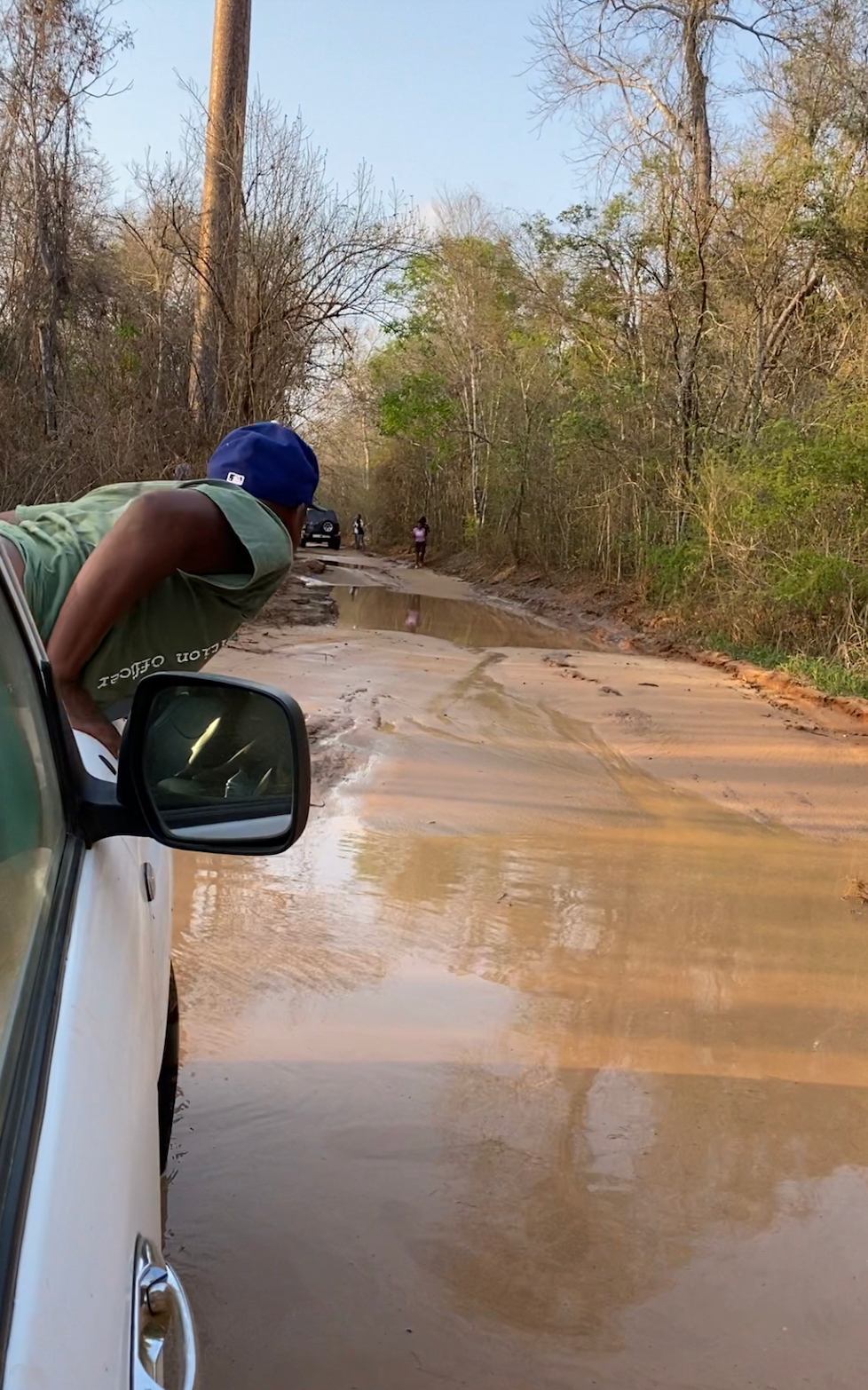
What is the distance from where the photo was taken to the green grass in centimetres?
999

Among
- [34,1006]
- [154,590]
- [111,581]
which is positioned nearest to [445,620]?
[154,590]

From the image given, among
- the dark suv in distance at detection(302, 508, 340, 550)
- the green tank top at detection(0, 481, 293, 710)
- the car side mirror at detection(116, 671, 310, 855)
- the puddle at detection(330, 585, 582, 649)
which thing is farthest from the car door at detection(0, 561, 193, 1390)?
the dark suv in distance at detection(302, 508, 340, 550)

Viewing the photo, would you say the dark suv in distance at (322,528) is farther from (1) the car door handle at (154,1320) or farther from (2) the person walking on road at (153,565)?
(1) the car door handle at (154,1320)

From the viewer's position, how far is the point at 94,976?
4.15 ft

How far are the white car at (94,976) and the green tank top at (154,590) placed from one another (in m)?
0.26

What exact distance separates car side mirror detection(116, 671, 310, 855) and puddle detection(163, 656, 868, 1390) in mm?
1397

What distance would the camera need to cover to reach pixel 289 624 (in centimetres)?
1398

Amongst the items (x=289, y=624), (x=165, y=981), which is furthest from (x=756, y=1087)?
(x=289, y=624)

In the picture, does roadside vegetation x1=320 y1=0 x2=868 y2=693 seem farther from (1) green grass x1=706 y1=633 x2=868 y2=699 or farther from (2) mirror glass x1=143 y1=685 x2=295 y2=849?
(2) mirror glass x1=143 y1=685 x2=295 y2=849

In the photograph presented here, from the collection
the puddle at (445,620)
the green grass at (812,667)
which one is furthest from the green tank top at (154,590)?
the puddle at (445,620)

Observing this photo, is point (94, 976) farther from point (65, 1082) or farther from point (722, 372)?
point (722, 372)

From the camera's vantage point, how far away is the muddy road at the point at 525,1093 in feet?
7.91

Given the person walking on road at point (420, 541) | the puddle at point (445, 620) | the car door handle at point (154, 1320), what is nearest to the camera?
the car door handle at point (154, 1320)

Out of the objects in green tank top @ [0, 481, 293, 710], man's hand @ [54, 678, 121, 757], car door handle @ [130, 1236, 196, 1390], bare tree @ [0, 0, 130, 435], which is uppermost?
bare tree @ [0, 0, 130, 435]
